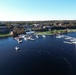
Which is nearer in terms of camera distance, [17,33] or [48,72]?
[48,72]

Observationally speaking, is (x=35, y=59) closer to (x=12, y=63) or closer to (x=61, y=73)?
(x=12, y=63)

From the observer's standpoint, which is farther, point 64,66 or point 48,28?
point 48,28

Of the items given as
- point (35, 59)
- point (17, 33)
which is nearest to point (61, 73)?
point (35, 59)

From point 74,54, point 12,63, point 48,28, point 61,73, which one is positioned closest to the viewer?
point 61,73

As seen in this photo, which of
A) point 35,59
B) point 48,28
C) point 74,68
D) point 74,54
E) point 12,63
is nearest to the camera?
point 74,68

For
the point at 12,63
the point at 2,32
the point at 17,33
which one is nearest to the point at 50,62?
the point at 12,63

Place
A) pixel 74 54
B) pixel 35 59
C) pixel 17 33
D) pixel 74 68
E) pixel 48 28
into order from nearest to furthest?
pixel 74 68 → pixel 35 59 → pixel 74 54 → pixel 17 33 → pixel 48 28

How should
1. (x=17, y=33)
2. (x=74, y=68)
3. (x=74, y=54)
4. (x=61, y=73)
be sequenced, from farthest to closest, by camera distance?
(x=17, y=33)
(x=74, y=54)
(x=74, y=68)
(x=61, y=73)

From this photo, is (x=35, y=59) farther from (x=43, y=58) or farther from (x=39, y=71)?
(x=39, y=71)
